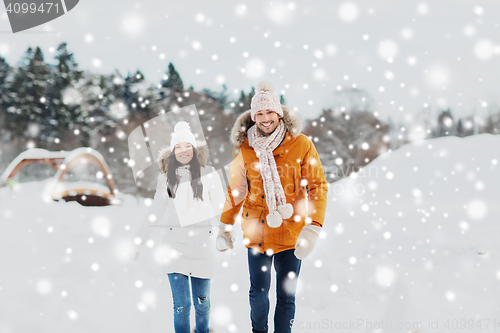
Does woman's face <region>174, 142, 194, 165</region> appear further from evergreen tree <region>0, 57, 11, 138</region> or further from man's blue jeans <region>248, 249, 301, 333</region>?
evergreen tree <region>0, 57, 11, 138</region>

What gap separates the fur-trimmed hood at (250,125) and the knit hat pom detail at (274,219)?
705mm

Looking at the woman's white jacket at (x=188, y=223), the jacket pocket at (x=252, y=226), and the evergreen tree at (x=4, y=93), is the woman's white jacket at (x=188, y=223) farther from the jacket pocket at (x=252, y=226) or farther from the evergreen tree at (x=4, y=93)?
the evergreen tree at (x=4, y=93)

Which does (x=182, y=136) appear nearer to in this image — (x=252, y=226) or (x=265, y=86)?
(x=265, y=86)

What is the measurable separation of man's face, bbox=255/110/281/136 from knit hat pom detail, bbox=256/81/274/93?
0.77 feet

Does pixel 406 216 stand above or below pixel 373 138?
below

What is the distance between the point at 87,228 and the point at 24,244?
1047 mm

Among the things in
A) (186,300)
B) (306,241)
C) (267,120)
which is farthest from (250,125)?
(186,300)

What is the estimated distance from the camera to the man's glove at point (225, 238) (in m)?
2.59

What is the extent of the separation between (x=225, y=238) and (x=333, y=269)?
2.10 meters

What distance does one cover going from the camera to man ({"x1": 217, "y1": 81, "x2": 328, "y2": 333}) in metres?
2.37

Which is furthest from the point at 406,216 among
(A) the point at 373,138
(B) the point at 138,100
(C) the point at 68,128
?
(C) the point at 68,128

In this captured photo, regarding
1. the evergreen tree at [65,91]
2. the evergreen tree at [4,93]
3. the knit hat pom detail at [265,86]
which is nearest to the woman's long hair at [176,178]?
the knit hat pom detail at [265,86]

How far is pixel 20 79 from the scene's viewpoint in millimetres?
19375

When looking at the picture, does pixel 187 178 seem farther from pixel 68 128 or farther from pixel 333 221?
pixel 68 128
